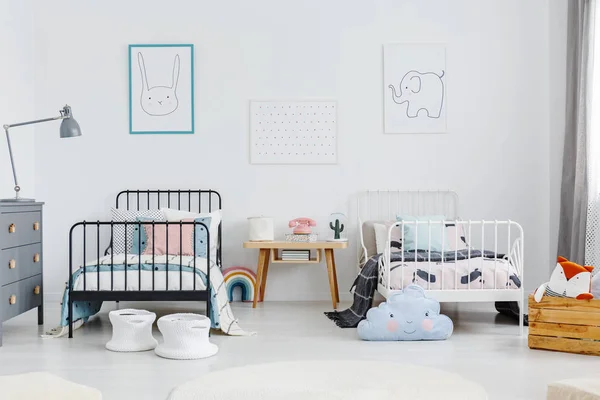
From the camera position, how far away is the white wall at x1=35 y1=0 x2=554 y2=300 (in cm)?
541

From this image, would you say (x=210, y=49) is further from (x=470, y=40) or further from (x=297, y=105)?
(x=470, y=40)

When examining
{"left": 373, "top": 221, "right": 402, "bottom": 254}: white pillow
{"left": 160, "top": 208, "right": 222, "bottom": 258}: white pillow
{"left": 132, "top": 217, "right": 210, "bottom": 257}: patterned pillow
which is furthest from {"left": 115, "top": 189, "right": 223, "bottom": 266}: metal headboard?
{"left": 373, "top": 221, "right": 402, "bottom": 254}: white pillow

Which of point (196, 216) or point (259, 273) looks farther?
point (259, 273)

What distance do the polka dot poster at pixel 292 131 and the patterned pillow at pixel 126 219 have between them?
3.09 ft

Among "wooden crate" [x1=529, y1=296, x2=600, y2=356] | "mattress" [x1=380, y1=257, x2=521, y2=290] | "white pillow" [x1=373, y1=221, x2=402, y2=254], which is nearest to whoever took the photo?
"wooden crate" [x1=529, y1=296, x2=600, y2=356]

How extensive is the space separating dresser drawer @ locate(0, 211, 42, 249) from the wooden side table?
143 centimetres

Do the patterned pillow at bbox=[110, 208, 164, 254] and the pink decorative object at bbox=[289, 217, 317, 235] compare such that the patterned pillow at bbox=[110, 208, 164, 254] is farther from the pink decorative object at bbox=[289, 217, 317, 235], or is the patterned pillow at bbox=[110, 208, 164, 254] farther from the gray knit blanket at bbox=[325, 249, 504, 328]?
the gray knit blanket at bbox=[325, 249, 504, 328]

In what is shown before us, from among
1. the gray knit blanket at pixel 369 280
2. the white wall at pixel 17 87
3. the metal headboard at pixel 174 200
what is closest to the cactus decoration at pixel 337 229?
the gray knit blanket at pixel 369 280

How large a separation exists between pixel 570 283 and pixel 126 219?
9.68ft

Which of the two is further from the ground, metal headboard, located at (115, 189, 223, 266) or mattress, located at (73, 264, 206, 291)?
metal headboard, located at (115, 189, 223, 266)

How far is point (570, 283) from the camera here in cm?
367

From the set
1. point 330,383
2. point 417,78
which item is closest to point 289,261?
point 417,78

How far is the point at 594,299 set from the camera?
3609 mm

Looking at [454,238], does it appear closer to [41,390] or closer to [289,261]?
[289,261]
